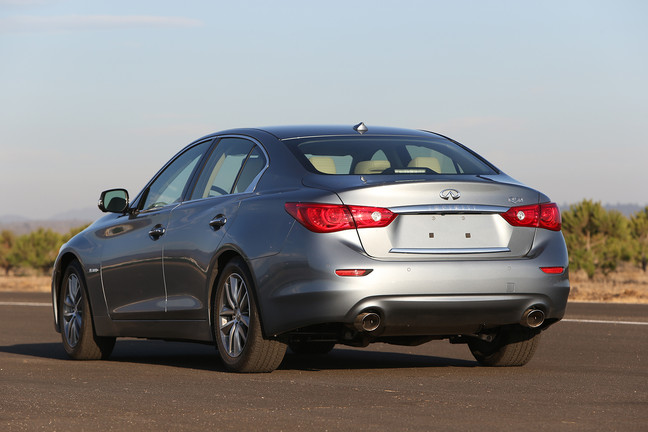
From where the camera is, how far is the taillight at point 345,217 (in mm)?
7699

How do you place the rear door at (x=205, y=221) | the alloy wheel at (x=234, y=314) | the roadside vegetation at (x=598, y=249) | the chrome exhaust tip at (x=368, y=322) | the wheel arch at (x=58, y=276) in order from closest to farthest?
the chrome exhaust tip at (x=368, y=322), the alloy wheel at (x=234, y=314), the rear door at (x=205, y=221), the wheel arch at (x=58, y=276), the roadside vegetation at (x=598, y=249)

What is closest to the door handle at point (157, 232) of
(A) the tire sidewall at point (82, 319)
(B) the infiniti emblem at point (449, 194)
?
(A) the tire sidewall at point (82, 319)

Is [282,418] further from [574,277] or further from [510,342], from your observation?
[574,277]

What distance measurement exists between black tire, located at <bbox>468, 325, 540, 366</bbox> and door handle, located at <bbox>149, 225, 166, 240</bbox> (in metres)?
2.48

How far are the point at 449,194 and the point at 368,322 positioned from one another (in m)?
0.98

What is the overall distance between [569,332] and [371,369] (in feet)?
16.1

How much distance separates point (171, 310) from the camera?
9156 mm

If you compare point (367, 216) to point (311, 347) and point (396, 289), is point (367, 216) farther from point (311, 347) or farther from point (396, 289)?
point (311, 347)

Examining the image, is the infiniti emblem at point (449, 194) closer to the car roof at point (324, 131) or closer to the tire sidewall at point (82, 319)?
the car roof at point (324, 131)

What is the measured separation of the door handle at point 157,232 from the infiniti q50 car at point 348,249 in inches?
0.4

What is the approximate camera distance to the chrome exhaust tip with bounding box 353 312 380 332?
7.79 meters

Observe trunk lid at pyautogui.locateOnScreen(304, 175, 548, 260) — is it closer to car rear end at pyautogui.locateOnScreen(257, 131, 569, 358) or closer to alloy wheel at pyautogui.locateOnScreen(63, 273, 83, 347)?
car rear end at pyautogui.locateOnScreen(257, 131, 569, 358)

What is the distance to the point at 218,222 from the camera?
852cm

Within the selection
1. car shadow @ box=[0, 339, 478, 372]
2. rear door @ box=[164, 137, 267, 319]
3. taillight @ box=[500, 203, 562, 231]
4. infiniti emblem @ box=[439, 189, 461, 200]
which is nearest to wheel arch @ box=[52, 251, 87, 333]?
car shadow @ box=[0, 339, 478, 372]
